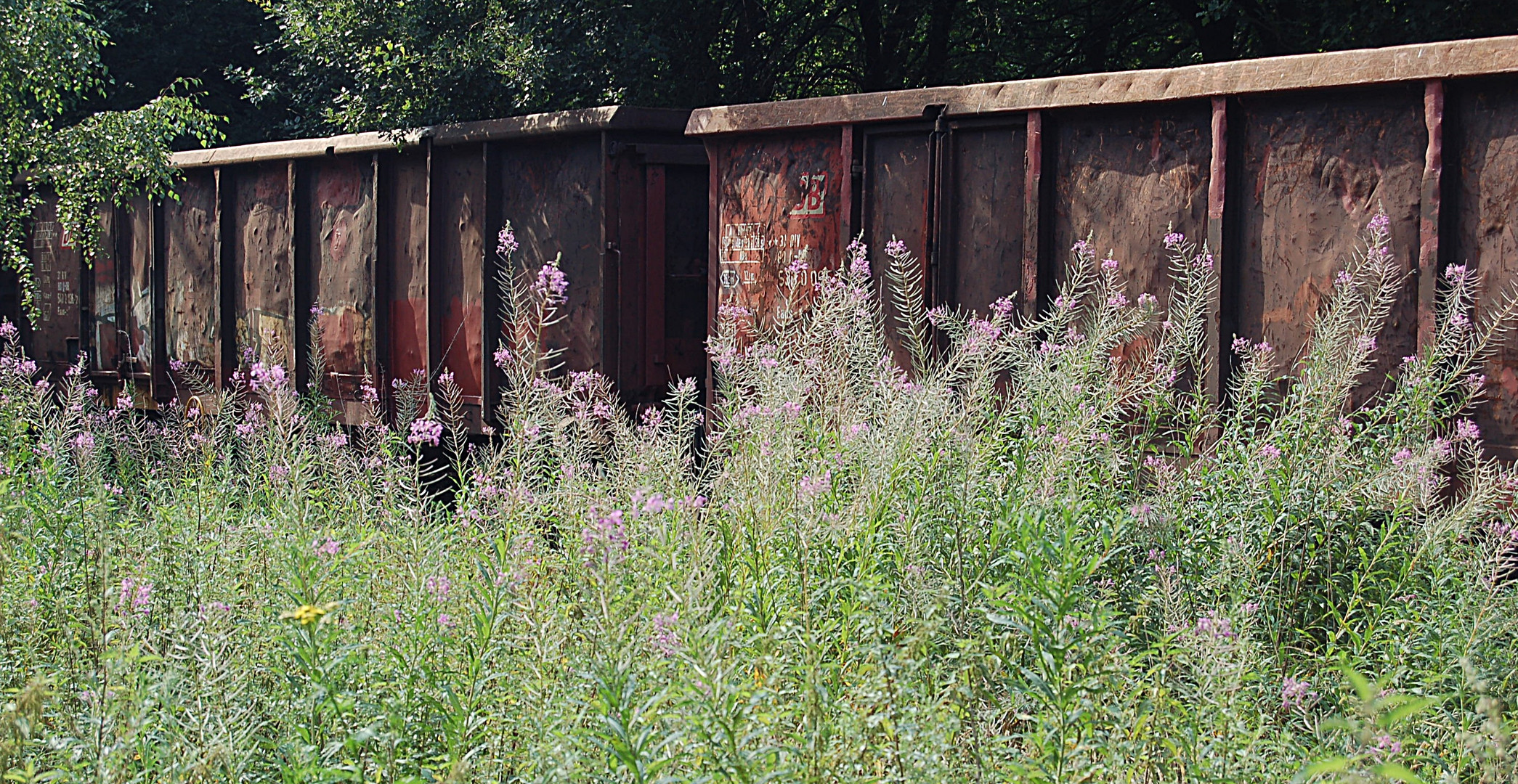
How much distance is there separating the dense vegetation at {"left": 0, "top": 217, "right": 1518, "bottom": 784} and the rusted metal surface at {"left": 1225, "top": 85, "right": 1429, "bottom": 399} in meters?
0.14

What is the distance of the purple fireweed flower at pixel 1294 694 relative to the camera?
10.5 feet

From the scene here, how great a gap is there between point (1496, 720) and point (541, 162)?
7248mm

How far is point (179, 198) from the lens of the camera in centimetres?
1100

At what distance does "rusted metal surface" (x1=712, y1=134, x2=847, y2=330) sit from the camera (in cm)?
709

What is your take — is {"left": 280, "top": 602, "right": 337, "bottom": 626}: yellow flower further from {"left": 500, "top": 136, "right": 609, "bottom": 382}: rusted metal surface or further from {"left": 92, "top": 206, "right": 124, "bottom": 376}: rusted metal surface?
{"left": 92, "top": 206, "right": 124, "bottom": 376}: rusted metal surface

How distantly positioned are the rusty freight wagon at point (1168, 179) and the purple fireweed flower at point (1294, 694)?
1958 mm

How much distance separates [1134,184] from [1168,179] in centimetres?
16

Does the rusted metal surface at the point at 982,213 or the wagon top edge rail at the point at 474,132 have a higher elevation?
the wagon top edge rail at the point at 474,132

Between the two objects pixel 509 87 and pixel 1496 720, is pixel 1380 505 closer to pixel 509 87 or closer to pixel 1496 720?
pixel 1496 720

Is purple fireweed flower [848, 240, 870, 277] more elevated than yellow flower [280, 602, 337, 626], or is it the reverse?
purple fireweed flower [848, 240, 870, 277]

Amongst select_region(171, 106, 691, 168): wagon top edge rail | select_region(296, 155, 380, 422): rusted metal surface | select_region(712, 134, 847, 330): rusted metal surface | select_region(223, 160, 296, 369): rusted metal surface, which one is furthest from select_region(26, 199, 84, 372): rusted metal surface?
select_region(712, 134, 847, 330): rusted metal surface

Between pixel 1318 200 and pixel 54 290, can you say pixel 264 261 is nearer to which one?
pixel 54 290

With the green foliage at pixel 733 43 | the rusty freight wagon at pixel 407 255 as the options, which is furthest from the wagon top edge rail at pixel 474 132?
the green foliage at pixel 733 43

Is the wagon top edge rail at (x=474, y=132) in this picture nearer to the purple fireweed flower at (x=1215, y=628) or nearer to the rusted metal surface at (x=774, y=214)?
the rusted metal surface at (x=774, y=214)
